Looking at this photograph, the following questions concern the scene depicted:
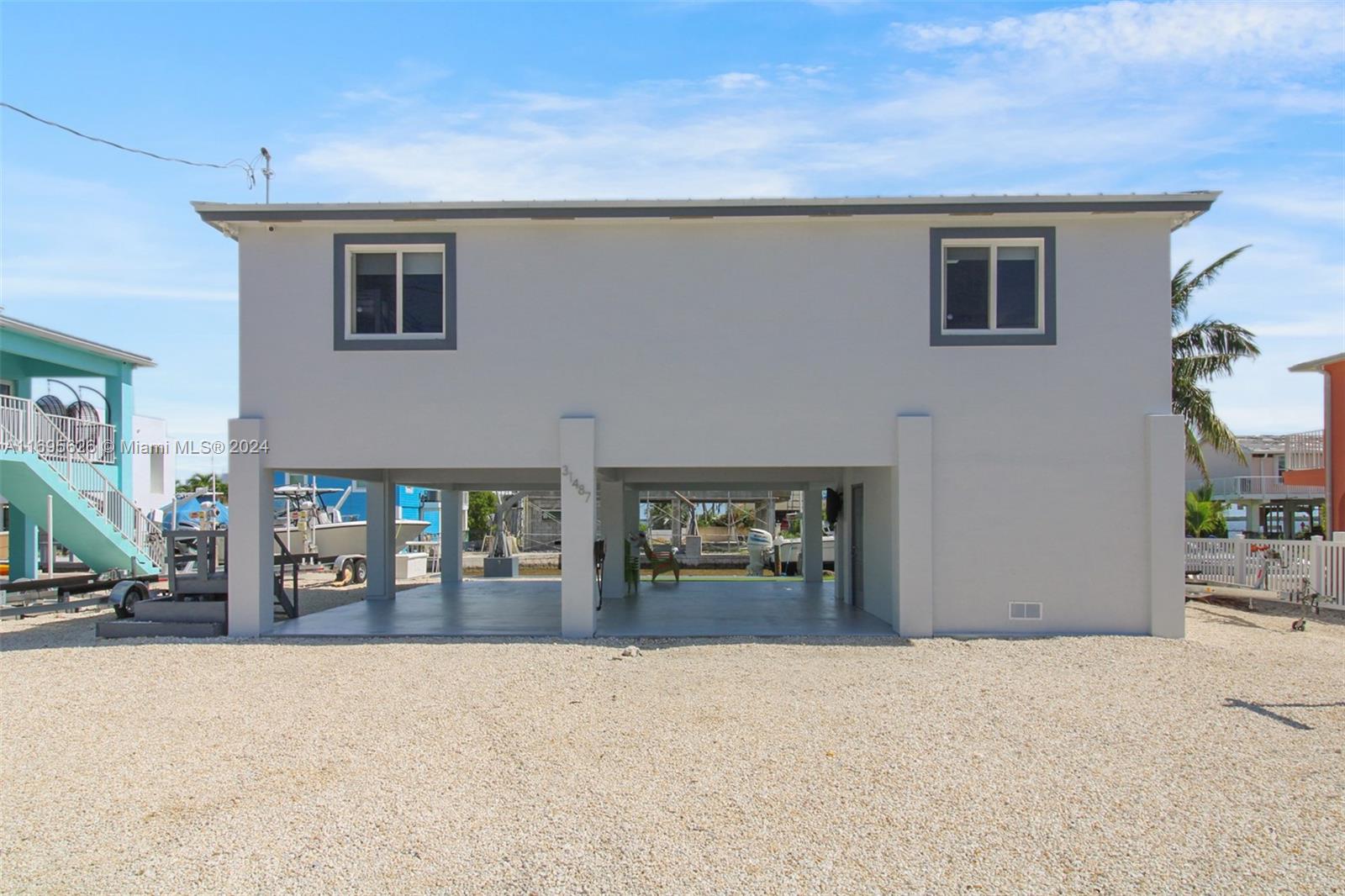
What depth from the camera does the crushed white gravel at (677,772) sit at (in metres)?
5.19

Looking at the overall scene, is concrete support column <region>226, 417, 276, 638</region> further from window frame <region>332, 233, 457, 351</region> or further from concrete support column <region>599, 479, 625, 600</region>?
concrete support column <region>599, 479, 625, 600</region>

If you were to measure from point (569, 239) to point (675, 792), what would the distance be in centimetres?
871

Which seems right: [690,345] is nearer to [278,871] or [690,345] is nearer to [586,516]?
[586,516]

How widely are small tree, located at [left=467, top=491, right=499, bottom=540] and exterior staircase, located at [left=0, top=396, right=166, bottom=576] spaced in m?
26.4

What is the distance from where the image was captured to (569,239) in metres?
13.4

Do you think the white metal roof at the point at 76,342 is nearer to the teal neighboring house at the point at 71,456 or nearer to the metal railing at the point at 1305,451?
the teal neighboring house at the point at 71,456

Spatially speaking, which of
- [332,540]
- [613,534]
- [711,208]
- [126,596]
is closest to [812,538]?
[613,534]

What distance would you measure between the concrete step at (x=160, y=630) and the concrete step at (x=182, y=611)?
10 centimetres

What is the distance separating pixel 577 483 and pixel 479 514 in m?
36.2

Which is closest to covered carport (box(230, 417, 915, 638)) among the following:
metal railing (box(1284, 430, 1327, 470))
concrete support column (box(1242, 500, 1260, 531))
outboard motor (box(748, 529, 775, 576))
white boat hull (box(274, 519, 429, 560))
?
white boat hull (box(274, 519, 429, 560))

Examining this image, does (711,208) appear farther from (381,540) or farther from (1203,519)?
(1203,519)

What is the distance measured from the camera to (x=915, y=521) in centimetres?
1297

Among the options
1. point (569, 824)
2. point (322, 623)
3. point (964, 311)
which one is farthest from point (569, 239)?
point (569, 824)

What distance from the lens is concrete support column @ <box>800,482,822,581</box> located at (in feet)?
68.6
